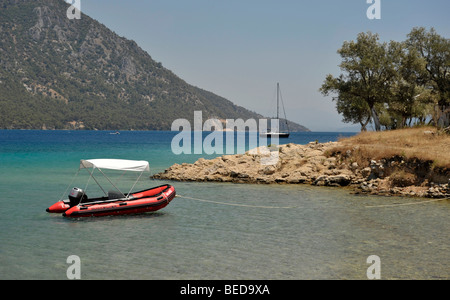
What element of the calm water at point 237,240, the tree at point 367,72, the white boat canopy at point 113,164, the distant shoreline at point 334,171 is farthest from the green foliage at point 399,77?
→ the white boat canopy at point 113,164

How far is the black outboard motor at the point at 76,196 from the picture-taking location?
22391 millimetres

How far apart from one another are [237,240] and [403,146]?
21175 mm

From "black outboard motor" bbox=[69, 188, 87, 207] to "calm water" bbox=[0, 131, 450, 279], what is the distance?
1036 mm

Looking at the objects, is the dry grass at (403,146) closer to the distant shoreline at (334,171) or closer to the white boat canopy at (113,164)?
the distant shoreline at (334,171)

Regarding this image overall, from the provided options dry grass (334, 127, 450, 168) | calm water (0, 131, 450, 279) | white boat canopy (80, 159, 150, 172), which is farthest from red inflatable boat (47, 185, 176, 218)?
dry grass (334, 127, 450, 168)

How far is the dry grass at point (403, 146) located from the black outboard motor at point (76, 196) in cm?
2076

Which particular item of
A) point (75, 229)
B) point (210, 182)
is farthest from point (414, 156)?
point (75, 229)

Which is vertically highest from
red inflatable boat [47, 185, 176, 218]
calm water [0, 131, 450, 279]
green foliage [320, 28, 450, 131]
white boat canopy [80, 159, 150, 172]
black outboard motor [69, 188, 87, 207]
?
green foliage [320, 28, 450, 131]

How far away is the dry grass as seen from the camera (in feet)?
97.7

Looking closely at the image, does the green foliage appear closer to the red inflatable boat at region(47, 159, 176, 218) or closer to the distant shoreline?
the distant shoreline

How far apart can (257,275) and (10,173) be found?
36823mm

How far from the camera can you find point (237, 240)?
18078mm

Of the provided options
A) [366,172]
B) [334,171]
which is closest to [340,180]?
[334,171]
